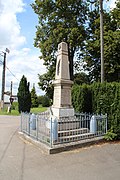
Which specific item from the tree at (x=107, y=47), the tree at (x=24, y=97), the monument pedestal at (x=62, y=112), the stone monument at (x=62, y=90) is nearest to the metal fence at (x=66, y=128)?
the monument pedestal at (x=62, y=112)

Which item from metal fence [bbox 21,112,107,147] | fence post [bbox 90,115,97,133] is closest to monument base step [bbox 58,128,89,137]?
metal fence [bbox 21,112,107,147]

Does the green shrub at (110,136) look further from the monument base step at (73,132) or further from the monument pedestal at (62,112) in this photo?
the monument pedestal at (62,112)

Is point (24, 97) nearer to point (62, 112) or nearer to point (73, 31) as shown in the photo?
point (73, 31)

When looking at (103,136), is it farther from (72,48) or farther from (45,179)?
(72,48)

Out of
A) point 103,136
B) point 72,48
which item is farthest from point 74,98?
point 72,48

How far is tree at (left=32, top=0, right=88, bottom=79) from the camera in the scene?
22.5 metres

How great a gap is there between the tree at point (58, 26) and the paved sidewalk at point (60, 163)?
50.2 feet

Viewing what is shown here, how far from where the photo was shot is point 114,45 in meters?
19.0

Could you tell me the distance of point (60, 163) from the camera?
264 inches

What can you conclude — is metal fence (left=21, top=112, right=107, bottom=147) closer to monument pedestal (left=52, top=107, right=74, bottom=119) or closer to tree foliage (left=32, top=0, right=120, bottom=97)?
monument pedestal (left=52, top=107, right=74, bottom=119)

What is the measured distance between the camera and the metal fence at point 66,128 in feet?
28.7

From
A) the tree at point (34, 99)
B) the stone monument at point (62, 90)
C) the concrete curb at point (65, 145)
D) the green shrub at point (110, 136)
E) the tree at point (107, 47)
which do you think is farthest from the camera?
the tree at point (34, 99)

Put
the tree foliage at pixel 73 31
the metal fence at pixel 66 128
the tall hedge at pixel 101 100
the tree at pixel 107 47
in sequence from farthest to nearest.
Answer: the tree foliage at pixel 73 31
the tree at pixel 107 47
the tall hedge at pixel 101 100
the metal fence at pixel 66 128

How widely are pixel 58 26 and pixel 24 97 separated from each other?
795 centimetres
